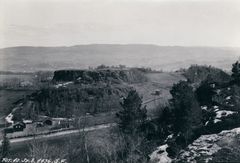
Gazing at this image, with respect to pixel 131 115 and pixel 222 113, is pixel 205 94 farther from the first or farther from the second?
pixel 131 115

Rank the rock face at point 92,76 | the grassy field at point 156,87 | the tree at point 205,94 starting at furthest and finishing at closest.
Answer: the rock face at point 92,76 → the grassy field at point 156,87 → the tree at point 205,94

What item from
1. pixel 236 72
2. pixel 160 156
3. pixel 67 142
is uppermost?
pixel 236 72

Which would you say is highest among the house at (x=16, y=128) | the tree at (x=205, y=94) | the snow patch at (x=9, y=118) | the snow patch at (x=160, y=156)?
the tree at (x=205, y=94)

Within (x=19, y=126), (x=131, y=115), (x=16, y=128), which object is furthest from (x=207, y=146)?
(x=16, y=128)

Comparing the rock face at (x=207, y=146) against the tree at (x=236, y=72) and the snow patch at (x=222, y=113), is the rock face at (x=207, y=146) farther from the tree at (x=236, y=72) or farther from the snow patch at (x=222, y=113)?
the tree at (x=236, y=72)

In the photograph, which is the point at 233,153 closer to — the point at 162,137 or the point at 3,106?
the point at 162,137

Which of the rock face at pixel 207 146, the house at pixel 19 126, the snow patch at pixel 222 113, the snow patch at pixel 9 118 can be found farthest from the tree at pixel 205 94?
the snow patch at pixel 9 118

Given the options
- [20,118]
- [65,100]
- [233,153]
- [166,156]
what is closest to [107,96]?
[65,100]

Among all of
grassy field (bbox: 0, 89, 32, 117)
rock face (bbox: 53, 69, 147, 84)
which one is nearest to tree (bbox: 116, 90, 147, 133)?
grassy field (bbox: 0, 89, 32, 117)

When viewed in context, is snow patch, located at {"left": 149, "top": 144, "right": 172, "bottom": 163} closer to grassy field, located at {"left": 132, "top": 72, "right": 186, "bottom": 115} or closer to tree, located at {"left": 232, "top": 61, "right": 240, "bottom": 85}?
tree, located at {"left": 232, "top": 61, "right": 240, "bottom": 85}
